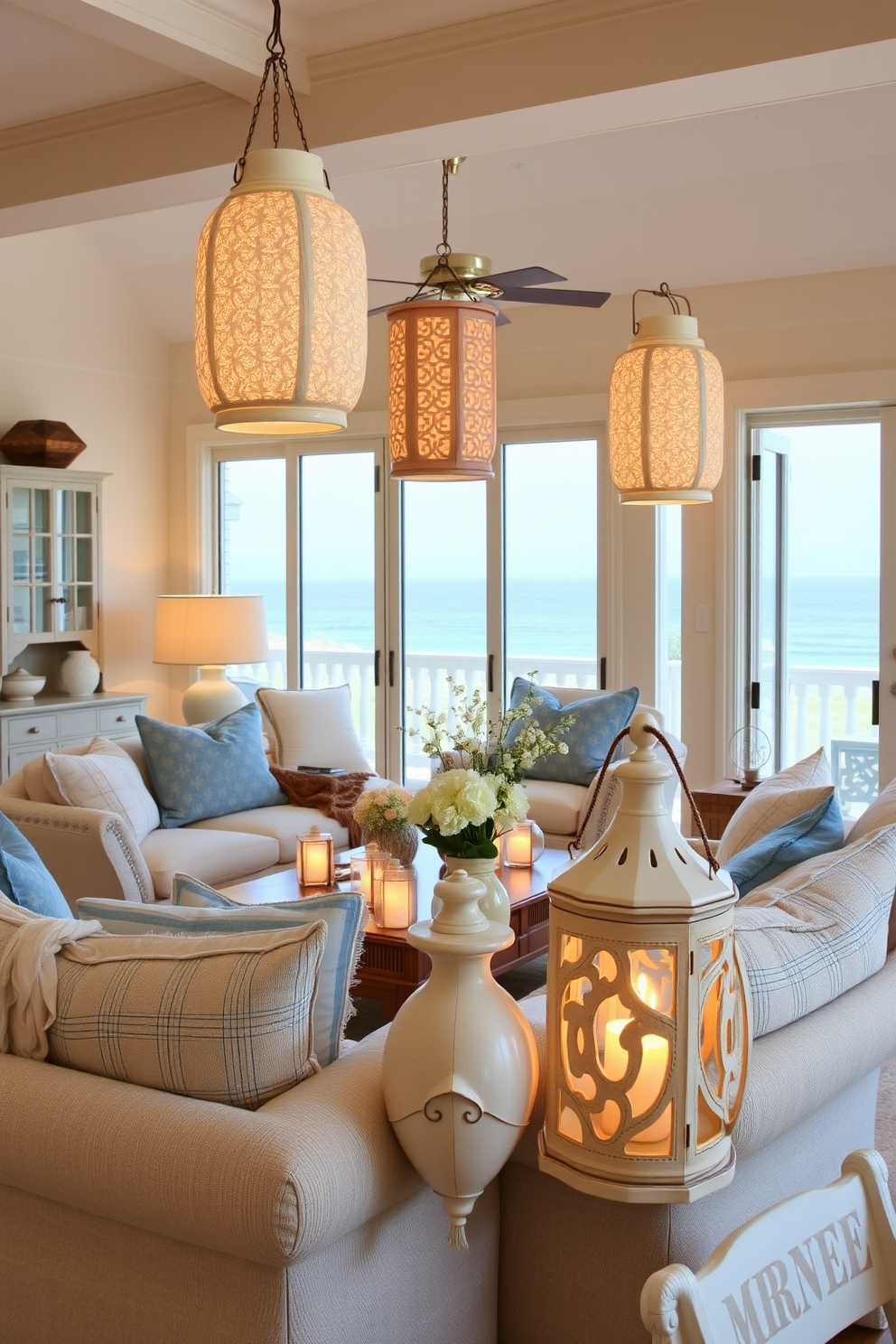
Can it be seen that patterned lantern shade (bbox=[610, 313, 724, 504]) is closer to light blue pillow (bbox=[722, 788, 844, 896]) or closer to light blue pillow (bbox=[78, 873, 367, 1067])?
light blue pillow (bbox=[722, 788, 844, 896])

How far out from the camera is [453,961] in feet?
5.95

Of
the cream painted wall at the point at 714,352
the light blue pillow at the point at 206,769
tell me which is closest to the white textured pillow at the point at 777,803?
the light blue pillow at the point at 206,769

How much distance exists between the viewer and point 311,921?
1934 mm

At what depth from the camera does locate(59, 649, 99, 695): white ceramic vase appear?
646 cm

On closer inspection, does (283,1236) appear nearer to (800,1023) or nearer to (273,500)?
(800,1023)

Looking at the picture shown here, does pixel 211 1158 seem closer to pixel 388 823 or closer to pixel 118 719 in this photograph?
pixel 388 823

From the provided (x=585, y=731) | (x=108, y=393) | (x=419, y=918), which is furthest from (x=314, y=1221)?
(x=108, y=393)

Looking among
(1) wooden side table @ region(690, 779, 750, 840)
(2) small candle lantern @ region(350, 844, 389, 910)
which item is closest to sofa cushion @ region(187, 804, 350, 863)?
(2) small candle lantern @ region(350, 844, 389, 910)

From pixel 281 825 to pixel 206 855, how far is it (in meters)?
0.46

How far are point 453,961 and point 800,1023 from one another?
681 mm

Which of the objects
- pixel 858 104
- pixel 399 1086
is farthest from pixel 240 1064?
pixel 858 104

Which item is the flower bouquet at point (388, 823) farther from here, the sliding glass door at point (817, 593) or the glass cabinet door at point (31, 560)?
the glass cabinet door at point (31, 560)

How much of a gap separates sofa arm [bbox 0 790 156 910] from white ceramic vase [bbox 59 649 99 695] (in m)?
2.43

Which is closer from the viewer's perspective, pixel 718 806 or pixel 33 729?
Answer: pixel 718 806
